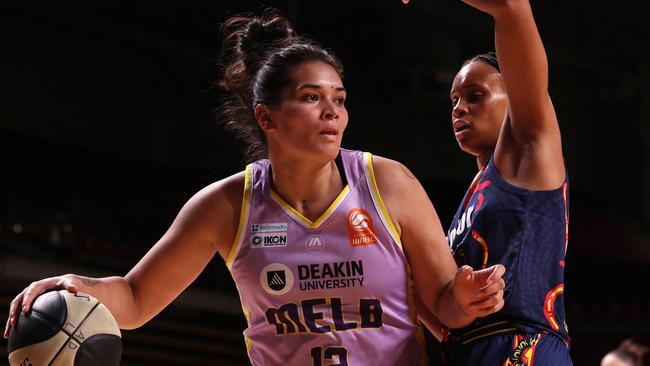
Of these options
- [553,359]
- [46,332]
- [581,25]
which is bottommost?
[553,359]

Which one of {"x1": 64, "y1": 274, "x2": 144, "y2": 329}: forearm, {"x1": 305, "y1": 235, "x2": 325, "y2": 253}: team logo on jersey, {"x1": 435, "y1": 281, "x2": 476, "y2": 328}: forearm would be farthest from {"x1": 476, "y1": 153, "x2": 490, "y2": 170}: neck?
{"x1": 64, "y1": 274, "x2": 144, "y2": 329}: forearm

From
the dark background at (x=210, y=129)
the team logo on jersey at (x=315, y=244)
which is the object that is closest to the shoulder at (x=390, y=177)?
the team logo on jersey at (x=315, y=244)

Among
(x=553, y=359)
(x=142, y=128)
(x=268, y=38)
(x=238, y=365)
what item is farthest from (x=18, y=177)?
(x=553, y=359)

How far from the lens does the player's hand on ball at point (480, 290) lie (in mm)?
2012

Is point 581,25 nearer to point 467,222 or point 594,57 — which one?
point 594,57

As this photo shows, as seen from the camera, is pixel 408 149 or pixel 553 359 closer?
pixel 553 359

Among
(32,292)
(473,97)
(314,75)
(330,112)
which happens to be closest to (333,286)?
(330,112)

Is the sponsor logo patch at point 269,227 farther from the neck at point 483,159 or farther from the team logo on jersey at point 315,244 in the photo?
the neck at point 483,159

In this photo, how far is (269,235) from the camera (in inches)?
94.7

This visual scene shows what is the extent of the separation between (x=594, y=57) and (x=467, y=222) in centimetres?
888

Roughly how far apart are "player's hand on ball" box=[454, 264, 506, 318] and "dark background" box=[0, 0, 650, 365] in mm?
5899

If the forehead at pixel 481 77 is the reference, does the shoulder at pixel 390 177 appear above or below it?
below

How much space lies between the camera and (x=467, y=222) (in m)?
2.37

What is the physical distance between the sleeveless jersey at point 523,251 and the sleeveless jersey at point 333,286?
20cm
